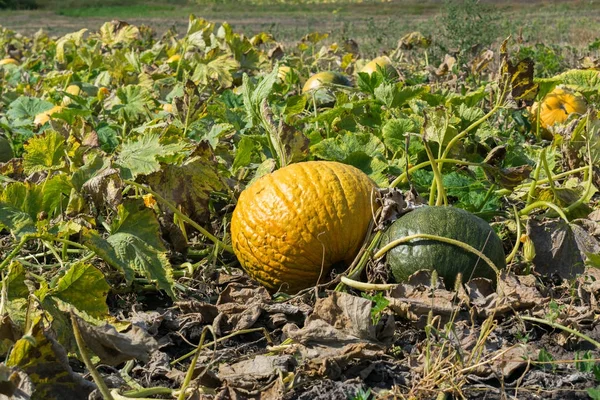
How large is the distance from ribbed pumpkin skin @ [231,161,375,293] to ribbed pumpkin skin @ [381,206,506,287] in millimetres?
161

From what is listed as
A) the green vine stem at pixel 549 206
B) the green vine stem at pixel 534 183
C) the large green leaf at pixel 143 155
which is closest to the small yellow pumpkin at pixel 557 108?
the green vine stem at pixel 534 183

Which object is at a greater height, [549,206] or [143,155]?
[143,155]

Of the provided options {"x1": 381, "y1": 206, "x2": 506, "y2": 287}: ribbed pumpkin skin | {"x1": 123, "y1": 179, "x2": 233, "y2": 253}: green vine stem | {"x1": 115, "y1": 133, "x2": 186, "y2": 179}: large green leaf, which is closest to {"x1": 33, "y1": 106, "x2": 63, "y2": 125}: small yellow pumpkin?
{"x1": 115, "y1": 133, "x2": 186, "y2": 179}: large green leaf

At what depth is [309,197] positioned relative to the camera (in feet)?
8.48

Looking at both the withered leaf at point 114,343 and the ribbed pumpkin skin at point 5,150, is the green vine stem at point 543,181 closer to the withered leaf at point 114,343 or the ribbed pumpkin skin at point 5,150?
the withered leaf at point 114,343

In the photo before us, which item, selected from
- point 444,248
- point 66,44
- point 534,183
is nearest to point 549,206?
point 534,183

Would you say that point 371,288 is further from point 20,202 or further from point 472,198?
point 20,202

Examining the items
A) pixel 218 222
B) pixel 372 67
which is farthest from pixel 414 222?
pixel 372 67

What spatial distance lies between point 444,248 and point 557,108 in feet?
8.21

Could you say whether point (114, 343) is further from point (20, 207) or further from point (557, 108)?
point (557, 108)

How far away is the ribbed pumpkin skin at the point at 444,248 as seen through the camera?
99.5 inches

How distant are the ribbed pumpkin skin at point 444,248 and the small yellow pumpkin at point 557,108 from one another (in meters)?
2.27

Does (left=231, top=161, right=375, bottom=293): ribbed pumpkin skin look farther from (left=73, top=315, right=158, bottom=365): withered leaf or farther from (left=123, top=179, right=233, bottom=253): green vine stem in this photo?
(left=73, top=315, right=158, bottom=365): withered leaf

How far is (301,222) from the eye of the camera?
256 centimetres
